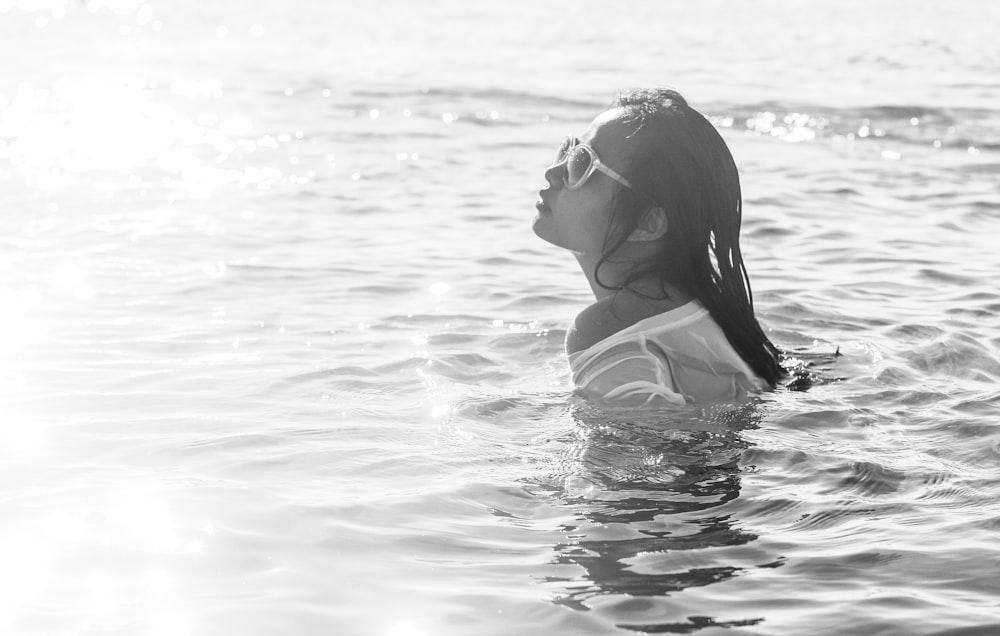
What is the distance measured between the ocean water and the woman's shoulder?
29cm

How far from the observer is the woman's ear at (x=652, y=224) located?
183 inches

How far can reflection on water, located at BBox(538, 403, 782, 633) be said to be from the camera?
3547 millimetres

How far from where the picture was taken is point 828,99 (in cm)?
1455

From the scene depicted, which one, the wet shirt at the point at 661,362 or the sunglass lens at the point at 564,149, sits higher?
the sunglass lens at the point at 564,149

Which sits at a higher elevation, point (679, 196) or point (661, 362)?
point (679, 196)

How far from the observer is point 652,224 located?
466 cm

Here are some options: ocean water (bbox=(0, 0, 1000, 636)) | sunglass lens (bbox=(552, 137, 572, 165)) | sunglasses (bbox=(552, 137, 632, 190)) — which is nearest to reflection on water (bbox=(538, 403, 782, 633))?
ocean water (bbox=(0, 0, 1000, 636))

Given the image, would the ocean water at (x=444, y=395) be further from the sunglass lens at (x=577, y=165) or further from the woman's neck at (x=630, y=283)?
the sunglass lens at (x=577, y=165)

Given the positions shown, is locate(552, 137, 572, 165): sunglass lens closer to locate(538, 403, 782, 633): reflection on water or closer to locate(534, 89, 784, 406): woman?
locate(534, 89, 784, 406): woman

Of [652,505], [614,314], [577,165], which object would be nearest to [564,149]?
[577,165]

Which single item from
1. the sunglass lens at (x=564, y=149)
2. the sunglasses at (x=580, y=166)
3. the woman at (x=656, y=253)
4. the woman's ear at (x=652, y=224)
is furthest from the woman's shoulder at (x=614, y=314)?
the sunglass lens at (x=564, y=149)

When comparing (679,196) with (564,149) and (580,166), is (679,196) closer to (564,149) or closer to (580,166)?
(580,166)

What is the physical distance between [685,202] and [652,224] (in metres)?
0.14

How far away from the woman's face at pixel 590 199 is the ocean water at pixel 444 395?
63 cm
